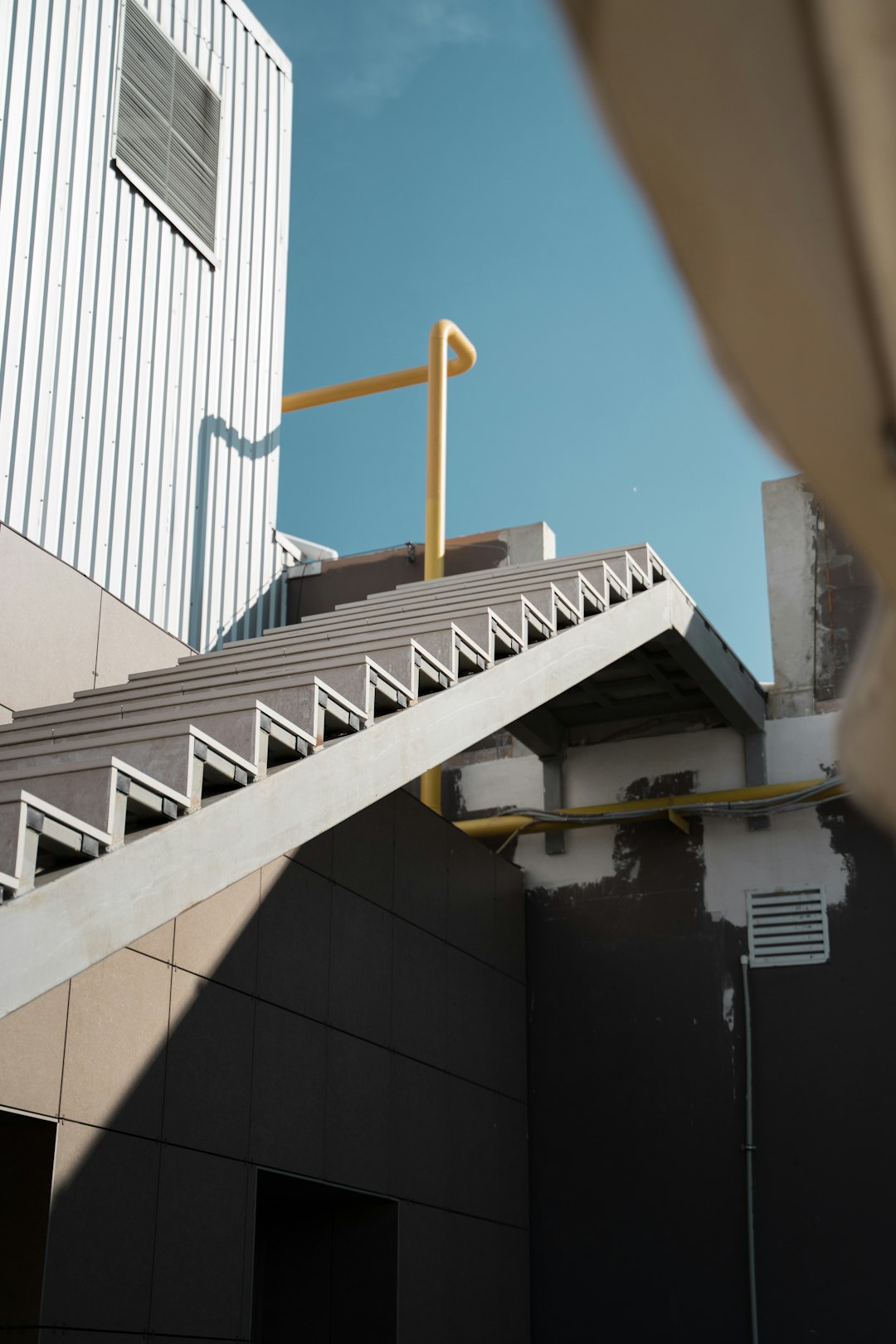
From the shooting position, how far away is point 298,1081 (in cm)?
798

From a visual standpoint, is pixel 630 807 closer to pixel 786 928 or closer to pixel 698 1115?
pixel 786 928

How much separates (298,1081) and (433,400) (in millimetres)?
6755

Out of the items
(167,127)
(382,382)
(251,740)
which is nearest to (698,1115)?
(251,740)

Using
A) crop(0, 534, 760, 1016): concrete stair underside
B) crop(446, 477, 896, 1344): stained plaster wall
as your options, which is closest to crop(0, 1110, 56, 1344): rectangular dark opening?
crop(0, 534, 760, 1016): concrete stair underside

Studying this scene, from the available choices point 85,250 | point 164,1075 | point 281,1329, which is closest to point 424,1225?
point 281,1329

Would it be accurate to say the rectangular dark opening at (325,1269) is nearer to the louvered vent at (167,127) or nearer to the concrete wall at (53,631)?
the concrete wall at (53,631)

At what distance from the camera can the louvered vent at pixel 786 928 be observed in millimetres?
→ 10492

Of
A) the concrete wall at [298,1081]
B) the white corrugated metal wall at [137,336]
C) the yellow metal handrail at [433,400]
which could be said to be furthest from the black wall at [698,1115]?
the white corrugated metal wall at [137,336]

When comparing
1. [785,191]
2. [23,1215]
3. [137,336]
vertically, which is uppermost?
[137,336]

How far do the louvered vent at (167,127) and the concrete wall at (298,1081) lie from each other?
4656mm

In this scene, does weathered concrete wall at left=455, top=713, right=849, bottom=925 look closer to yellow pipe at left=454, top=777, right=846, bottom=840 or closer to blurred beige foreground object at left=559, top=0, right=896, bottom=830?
yellow pipe at left=454, top=777, right=846, bottom=840

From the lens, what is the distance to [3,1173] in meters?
6.18

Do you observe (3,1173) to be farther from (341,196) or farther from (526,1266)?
Result: (341,196)

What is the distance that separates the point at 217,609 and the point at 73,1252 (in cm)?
504
